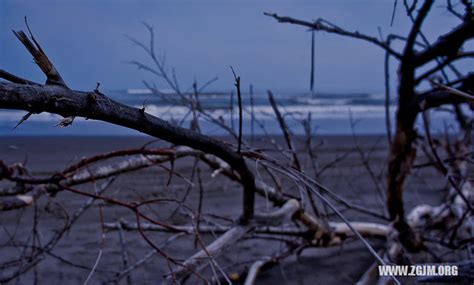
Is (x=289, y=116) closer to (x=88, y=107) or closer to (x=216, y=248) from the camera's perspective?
(x=216, y=248)

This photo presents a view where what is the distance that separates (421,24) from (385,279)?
115 cm

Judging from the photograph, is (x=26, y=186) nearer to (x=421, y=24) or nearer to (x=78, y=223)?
(x=78, y=223)

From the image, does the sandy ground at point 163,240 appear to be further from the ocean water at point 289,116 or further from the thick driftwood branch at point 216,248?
the ocean water at point 289,116

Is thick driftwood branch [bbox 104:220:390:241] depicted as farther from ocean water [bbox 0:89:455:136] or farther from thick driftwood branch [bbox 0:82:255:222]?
ocean water [bbox 0:89:455:136]

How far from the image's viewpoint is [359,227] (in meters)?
2.66

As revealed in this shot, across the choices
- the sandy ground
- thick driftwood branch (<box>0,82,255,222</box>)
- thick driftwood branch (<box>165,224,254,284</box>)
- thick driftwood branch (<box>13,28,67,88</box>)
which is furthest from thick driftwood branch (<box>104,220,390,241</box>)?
thick driftwood branch (<box>13,28,67,88</box>)

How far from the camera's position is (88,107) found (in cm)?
84

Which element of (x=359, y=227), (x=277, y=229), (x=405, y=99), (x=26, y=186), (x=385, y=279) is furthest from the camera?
(x=359, y=227)

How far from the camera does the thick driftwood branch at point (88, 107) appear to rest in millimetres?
745

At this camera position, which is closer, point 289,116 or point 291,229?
point 291,229

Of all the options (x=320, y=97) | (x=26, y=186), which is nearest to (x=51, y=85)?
(x=26, y=186)

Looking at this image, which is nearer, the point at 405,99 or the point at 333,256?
the point at 405,99

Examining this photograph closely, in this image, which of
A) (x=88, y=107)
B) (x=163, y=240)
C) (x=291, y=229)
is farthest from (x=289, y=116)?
(x=88, y=107)

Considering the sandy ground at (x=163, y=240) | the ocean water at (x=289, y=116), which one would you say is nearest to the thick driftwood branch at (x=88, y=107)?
the sandy ground at (x=163, y=240)
